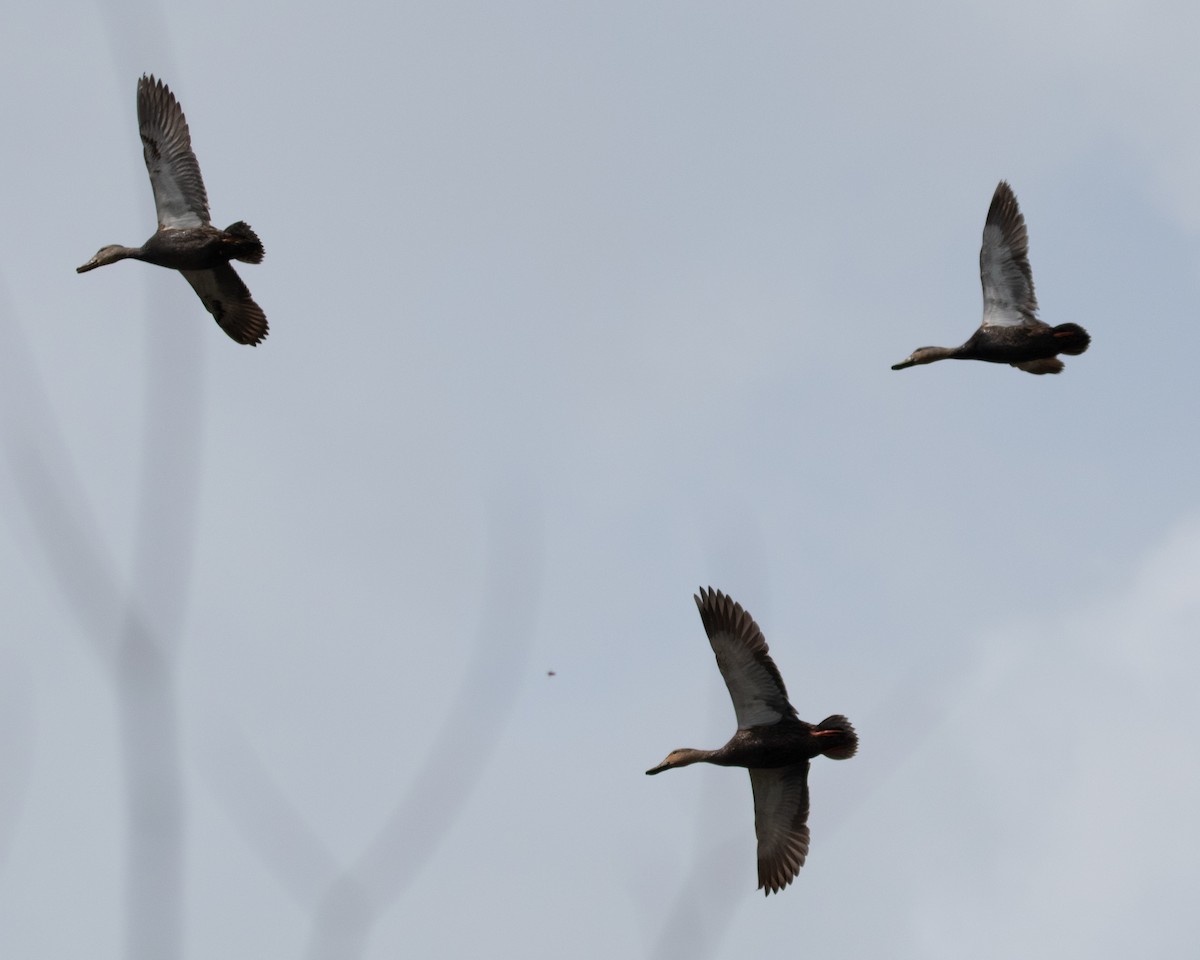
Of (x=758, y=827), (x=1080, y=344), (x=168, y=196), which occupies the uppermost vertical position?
(x=168, y=196)

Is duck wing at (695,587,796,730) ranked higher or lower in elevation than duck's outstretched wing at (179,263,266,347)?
lower

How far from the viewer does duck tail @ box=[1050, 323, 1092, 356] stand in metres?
25.8

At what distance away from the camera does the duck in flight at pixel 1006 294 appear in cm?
2700

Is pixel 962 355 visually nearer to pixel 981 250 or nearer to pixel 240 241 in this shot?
pixel 981 250

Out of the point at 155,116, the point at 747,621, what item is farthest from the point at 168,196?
the point at 747,621

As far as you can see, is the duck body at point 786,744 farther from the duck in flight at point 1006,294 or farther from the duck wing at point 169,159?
the duck wing at point 169,159

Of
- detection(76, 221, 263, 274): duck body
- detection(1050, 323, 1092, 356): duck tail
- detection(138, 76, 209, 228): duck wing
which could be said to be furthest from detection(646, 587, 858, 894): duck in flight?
detection(138, 76, 209, 228): duck wing

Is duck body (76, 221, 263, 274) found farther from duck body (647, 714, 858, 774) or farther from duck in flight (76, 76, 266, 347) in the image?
duck body (647, 714, 858, 774)

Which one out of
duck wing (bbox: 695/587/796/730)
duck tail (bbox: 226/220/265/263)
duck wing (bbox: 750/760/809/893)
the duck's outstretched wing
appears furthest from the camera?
the duck's outstretched wing

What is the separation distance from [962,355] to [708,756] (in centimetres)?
799

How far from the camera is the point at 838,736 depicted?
22547 mm

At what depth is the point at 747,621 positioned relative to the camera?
22469 millimetres

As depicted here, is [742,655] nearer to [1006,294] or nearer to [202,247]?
[1006,294]

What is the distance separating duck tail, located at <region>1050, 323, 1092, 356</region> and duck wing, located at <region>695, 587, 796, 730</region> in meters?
6.67
